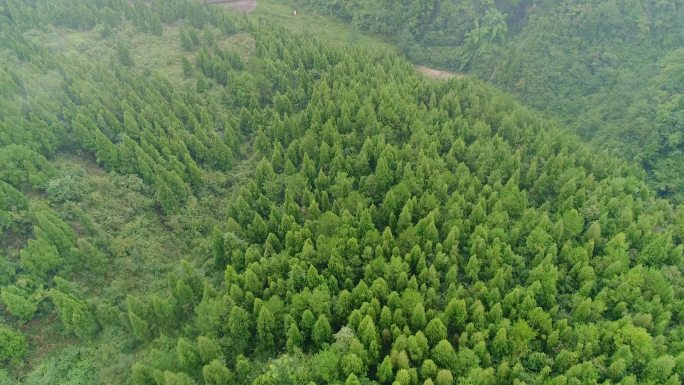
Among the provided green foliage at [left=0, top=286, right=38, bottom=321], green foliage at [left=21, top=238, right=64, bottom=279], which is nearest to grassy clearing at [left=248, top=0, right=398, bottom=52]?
green foliage at [left=21, top=238, right=64, bottom=279]

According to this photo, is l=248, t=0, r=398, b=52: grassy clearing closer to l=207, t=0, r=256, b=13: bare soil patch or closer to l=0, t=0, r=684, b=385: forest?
l=207, t=0, r=256, b=13: bare soil patch

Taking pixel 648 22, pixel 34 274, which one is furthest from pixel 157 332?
pixel 648 22

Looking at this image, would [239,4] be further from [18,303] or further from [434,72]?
[18,303]

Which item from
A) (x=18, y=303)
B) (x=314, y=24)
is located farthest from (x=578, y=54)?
(x=18, y=303)

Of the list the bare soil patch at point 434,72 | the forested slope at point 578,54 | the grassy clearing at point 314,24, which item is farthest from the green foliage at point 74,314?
the bare soil patch at point 434,72

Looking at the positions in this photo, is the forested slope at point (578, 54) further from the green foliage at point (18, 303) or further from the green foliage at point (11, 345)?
the green foliage at point (11, 345)

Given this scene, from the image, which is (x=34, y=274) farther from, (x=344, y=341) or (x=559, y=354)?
(x=559, y=354)
